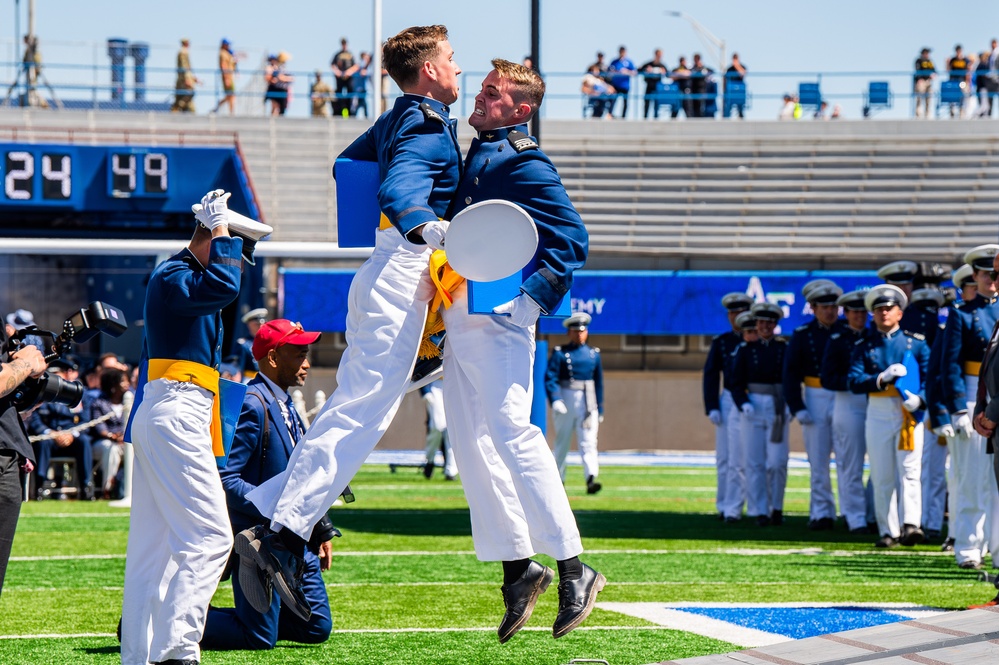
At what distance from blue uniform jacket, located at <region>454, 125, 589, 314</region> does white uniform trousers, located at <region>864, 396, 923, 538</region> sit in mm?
6868

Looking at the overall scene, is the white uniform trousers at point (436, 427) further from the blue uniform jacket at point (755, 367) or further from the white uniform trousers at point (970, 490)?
the white uniform trousers at point (970, 490)

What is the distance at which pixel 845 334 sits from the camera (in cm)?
1180

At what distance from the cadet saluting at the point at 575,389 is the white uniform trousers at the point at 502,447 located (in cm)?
1097

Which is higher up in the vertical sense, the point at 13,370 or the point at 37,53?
the point at 37,53

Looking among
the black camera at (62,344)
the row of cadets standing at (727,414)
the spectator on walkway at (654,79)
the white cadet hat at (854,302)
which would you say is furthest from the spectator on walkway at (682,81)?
the black camera at (62,344)

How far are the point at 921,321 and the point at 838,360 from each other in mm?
855

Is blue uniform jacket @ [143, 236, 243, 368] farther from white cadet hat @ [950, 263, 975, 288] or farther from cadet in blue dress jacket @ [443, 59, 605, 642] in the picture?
white cadet hat @ [950, 263, 975, 288]

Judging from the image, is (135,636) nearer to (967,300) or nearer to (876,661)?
(876,661)

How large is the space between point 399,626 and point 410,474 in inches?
460

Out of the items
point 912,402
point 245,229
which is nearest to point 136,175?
point 912,402

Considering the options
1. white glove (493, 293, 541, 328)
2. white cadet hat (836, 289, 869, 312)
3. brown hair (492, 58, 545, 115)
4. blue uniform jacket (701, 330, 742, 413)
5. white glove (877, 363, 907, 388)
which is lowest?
blue uniform jacket (701, 330, 742, 413)

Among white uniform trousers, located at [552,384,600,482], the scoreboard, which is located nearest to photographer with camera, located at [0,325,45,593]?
white uniform trousers, located at [552,384,600,482]

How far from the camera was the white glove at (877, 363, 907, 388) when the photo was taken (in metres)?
10.6

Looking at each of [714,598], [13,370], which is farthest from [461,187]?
[714,598]
